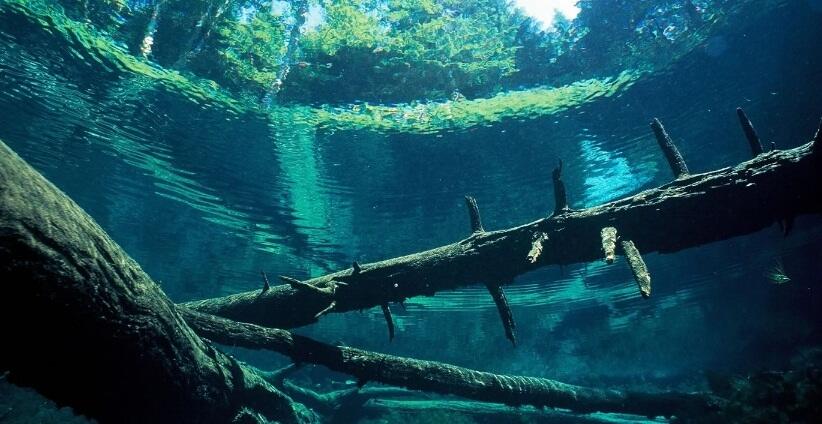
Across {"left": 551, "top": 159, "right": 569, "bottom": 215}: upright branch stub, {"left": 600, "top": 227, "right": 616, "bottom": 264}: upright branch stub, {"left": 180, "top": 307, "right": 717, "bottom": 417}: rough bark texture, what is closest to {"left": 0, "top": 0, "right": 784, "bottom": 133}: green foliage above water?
{"left": 551, "top": 159, "right": 569, "bottom": 215}: upright branch stub

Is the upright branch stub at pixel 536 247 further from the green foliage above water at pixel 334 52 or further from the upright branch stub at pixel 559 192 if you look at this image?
the green foliage above water at pixel 334 52

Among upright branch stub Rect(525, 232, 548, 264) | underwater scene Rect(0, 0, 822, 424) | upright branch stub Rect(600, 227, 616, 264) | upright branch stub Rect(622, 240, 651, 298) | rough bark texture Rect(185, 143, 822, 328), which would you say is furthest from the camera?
upright branch stub Rect(525, 232, 548, 264)

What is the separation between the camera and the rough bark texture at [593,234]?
4051mm

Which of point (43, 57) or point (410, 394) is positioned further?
point (410, 394)

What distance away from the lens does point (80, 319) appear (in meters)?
2.86

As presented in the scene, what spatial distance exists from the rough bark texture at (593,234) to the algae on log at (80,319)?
2709mm

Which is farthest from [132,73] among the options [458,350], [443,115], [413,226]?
[458,350]

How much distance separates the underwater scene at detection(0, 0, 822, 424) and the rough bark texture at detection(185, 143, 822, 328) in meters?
0.03

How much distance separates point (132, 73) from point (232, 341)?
8850mm

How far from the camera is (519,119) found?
1116cm

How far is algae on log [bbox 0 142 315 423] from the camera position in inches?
Answer: 101

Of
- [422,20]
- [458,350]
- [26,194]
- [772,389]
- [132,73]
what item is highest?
A: [422,20]

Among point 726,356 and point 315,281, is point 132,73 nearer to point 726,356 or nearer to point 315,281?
point 315,281

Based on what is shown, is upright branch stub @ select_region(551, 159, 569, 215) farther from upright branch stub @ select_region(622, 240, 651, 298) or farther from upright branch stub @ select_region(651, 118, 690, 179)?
upright branch stub @ select_region(651, 118, 690, 179)
